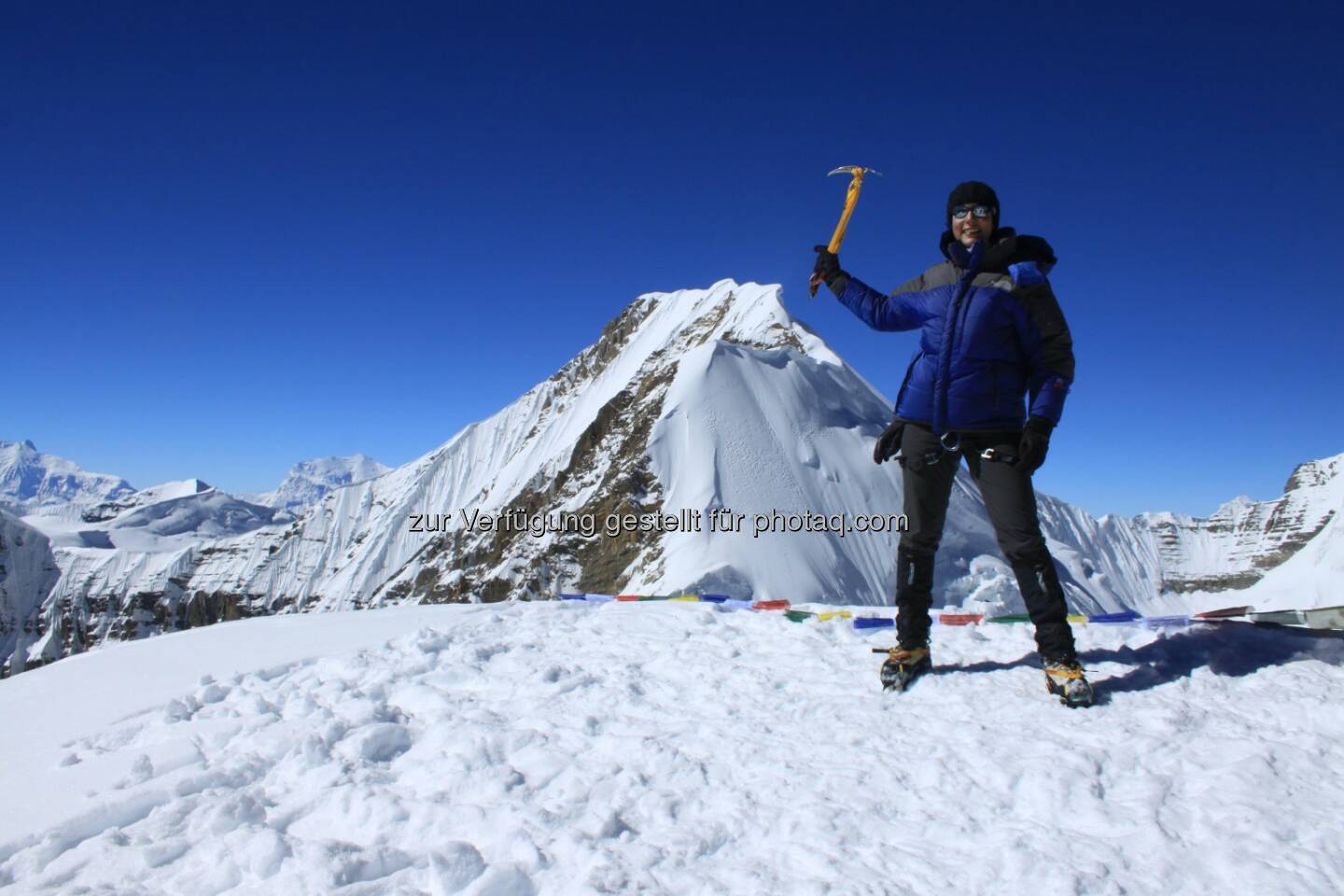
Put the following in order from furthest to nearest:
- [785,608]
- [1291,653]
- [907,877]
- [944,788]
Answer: [785,608]
[1291,653]
[944,788]
[907,877]

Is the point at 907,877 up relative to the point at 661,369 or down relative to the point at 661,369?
down

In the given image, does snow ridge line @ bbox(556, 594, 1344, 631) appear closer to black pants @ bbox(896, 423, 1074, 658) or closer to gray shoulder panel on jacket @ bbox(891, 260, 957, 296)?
black pants @ bbox(896, 423, 1074, 658)

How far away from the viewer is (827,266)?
4645 millimetres

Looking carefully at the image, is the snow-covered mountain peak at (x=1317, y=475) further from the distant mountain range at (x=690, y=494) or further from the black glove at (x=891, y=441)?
the black glove at (x=891, y=441)

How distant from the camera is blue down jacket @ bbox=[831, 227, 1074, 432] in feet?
13.0

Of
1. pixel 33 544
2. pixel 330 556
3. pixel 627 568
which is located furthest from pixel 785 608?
pixel 33 544

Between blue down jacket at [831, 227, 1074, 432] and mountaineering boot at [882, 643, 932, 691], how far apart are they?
132cm

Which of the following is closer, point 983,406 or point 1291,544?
point 983,406

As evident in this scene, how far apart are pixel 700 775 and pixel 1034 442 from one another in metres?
2.43

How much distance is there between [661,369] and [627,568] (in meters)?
17.3

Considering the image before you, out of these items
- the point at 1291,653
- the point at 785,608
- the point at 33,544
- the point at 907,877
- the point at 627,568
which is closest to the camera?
the point at 907,877

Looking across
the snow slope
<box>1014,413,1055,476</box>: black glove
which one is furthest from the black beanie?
the snow slope

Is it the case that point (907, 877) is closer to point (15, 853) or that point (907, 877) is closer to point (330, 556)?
point (15, 853)

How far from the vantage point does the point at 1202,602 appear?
117 meters
